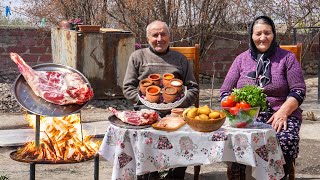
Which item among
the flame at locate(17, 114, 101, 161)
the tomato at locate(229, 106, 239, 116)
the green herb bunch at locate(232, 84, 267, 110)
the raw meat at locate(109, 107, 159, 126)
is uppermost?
the green herb bunch at locate(232, 84, 267, 110)

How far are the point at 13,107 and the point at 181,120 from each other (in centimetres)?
617

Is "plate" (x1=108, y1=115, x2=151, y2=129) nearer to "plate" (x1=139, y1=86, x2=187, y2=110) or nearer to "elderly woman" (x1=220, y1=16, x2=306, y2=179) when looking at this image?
"plate" (x1=139, y1=86, x2=187, y2=110)

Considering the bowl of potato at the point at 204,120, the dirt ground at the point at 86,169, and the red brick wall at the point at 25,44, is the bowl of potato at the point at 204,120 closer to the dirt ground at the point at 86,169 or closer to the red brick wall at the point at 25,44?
the dirt ground at the point at 86,169

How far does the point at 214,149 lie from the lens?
398 cm

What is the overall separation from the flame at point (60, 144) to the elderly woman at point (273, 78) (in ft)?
3.73

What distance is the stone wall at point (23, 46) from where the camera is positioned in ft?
39.9

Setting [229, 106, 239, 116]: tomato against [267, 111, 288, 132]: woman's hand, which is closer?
[229, 106, 239, 116]: tomato

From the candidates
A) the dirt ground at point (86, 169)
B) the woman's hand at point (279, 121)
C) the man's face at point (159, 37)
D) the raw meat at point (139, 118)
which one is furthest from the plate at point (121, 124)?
the dirt ground at point (86, 169)

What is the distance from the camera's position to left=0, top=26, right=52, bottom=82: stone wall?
12.2 metres

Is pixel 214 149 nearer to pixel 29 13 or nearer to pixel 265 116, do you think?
pixel 265 116

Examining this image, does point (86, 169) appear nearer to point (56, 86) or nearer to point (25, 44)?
point (56, 86)

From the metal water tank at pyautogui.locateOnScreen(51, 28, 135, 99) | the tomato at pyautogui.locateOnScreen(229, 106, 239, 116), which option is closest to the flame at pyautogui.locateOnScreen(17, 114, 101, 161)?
the tomato at pyautogui.locateOnScreen(229, 106, 239, 116)

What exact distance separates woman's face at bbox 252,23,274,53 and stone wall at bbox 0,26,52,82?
26.7ft

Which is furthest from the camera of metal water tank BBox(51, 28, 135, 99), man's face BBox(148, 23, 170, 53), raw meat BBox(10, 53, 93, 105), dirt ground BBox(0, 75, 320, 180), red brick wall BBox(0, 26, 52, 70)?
red brick wall BBox(0, 26, 52, 70)
